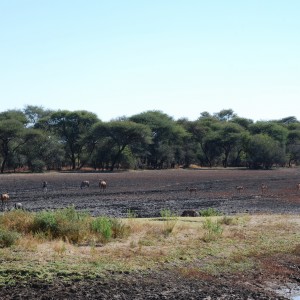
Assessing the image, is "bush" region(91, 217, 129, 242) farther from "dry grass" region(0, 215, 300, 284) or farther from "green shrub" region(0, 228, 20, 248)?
"green shrub" region(0, 228, 20, 248)

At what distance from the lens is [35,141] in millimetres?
82688

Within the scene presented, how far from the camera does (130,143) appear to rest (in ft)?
297

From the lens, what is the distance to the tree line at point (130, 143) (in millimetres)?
82500

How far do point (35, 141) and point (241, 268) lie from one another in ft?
238

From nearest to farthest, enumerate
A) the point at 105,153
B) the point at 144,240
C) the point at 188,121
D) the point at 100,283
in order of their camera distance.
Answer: the point at 100,283 → the point at 144,240 → the point at 105,153 → the point at 188,121

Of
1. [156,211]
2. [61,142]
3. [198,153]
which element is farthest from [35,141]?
[156,211]

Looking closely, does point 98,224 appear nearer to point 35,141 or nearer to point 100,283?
point 100,283

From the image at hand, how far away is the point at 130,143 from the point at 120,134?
306 centimetres

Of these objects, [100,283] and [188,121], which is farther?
[188,121]

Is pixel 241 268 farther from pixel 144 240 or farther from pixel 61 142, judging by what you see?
pixel 61 142

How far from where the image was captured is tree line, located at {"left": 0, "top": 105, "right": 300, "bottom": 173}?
82.5 metres

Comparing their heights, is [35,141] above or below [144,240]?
above

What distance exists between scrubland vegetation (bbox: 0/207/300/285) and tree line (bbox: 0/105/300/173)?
6396cm

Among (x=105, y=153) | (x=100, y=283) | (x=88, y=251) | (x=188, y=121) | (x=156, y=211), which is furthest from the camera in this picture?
(x=188, y=121)
